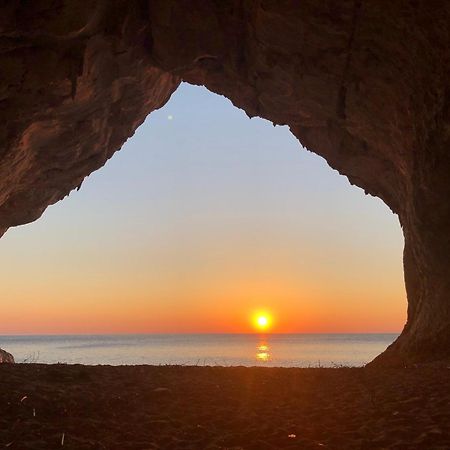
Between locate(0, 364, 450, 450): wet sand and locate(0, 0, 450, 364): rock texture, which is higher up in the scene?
locate(0, 0, 450, 364): rock texture

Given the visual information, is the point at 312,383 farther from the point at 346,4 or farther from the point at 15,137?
the point at 15,137

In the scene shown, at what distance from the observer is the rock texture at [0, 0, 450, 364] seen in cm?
1608

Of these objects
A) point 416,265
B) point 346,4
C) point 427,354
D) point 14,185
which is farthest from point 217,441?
point 14,185

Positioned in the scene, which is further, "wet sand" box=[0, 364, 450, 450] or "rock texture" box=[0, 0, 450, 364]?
"rock texture" box=[0, 0, 450, 364]

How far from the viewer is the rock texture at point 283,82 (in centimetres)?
1608

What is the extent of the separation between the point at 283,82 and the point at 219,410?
17.0 metres

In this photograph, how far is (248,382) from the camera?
984cm

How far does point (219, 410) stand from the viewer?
7.17 m

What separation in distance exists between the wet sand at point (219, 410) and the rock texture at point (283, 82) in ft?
30.0

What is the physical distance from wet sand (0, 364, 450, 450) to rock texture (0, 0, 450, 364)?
9.16 metres

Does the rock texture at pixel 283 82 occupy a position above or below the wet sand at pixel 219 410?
above

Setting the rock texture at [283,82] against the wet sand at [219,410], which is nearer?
the wet sand at [219,410]

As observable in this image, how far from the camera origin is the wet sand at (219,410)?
5430 mm

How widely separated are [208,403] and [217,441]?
Answer: 219 cm
